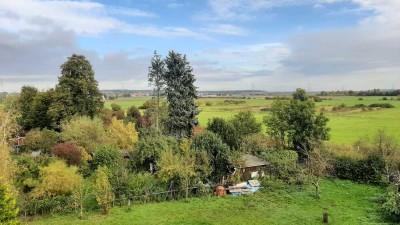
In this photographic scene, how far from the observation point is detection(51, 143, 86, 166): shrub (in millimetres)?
28052

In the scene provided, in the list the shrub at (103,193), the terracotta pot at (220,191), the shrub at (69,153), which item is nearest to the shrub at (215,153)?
the terracotta pot at (220,191)

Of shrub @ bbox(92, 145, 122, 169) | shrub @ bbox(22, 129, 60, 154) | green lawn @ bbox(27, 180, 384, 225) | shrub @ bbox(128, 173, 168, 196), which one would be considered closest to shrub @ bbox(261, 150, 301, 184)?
green lawn @ bbox(27, 180, 384, 225)

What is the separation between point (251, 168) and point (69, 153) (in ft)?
51.6

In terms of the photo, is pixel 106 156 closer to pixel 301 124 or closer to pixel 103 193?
pixel 103 193

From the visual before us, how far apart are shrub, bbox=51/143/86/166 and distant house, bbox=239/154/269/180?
1431 centimetres

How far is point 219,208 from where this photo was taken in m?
20.8

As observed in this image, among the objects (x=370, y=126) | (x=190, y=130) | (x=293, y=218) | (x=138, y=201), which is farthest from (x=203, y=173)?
(x=370, y=126)

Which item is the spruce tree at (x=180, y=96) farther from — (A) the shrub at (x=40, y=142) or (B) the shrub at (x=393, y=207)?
(B) the shrub at (x=393, y=207)

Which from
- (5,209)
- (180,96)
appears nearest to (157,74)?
(180,96)

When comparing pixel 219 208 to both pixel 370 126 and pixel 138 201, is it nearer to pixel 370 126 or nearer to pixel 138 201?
pixel 138 201

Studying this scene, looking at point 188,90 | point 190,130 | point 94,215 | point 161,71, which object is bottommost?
point 94,215

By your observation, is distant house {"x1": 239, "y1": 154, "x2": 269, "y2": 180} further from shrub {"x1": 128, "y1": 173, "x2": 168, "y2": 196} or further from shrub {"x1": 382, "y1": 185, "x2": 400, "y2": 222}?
shrub {"x1": 382, "y1": 185, "x2": 400, "y2": 222}

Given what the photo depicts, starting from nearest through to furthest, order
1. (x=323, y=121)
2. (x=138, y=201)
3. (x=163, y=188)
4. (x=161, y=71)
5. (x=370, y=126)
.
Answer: (x=138, y=201)
(x=163, y=188)
(x=323, y=121)
(x=161, y=71)
(x=370, y=126)

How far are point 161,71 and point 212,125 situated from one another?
9.27 meters
